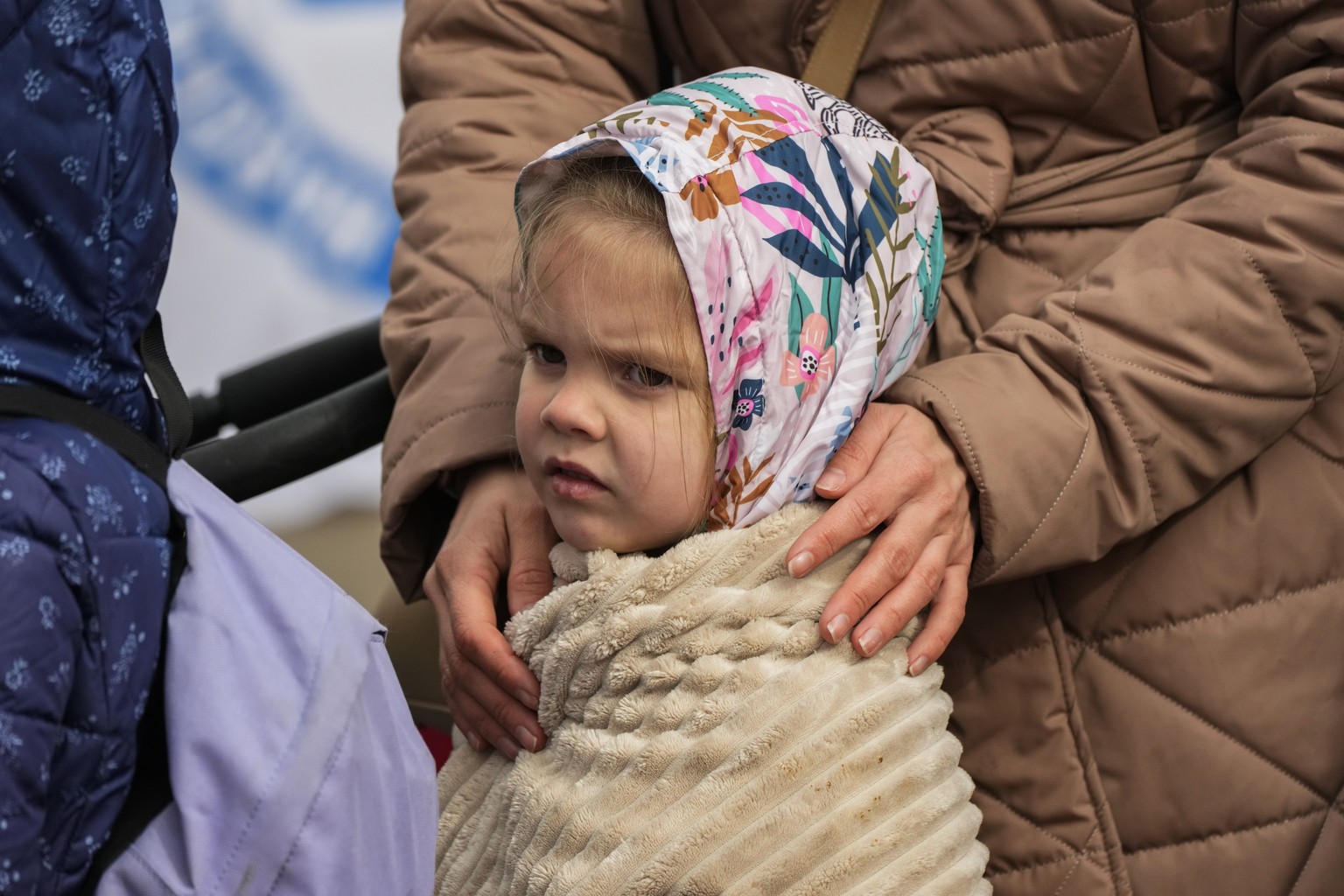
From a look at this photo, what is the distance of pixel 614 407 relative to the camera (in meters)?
0.95

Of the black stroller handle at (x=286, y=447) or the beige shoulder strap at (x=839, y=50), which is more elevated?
the beige shoulder strap at (x=839, y=50)

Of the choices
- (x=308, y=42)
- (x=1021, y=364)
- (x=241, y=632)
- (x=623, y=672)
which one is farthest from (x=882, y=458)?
(x=308, y=42)

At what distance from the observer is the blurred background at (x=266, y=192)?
8.92 ft

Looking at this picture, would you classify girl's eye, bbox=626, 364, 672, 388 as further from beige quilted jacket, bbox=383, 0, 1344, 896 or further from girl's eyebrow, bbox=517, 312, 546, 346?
beige quilted jacket, bbox=383, 0, 1344, 896

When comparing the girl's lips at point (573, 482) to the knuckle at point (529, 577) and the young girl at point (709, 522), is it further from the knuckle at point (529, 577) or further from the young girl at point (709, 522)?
the knuckle at point (529, 577)

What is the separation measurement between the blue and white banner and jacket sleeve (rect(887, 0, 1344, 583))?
1984 mm

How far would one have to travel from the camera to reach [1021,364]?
1.03 meters

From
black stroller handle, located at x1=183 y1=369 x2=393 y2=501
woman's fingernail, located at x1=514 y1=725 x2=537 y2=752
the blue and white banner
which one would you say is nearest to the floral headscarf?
woman's fingernail, located at x1=514 y1=725 x2=537 y2=752

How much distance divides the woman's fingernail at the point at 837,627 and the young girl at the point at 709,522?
2 cm

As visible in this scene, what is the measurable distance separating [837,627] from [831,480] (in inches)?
4.8

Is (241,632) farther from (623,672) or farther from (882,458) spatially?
(882,458)

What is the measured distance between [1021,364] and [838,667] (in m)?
0.30

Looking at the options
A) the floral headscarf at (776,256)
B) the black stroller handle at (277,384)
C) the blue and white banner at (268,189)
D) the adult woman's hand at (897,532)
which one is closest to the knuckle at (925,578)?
the adult woman's hand at (897,532)

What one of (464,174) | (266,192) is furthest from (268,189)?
(464,174)
